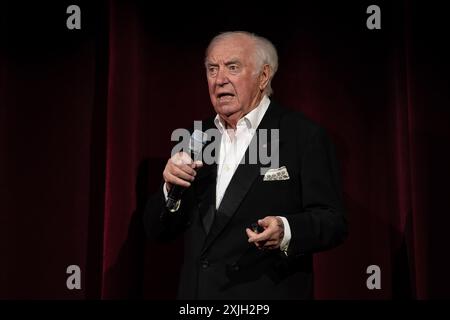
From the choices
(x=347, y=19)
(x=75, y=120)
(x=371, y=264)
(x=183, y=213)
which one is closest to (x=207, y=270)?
(x=183, y=213)

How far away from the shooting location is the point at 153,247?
2252mm

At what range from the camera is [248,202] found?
1657 millimetres

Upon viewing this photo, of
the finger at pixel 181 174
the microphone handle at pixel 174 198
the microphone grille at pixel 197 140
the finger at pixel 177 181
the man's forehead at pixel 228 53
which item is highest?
the man's forehead at pixel 228 53

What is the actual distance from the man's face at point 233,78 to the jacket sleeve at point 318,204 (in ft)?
0.84

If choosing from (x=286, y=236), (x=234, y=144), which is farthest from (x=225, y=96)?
(x=286, y=236)

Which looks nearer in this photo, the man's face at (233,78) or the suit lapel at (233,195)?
the suit lapel at (233,195)

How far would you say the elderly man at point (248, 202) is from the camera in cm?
155

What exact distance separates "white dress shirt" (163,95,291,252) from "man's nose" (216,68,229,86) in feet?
0.40

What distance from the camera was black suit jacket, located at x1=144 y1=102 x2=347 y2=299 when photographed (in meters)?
1.59

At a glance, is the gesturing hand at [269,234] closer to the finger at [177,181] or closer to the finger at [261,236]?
the finger at [261,236]

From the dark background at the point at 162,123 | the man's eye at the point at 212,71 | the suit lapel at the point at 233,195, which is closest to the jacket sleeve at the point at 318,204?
the suit lapel at the point at 233,195

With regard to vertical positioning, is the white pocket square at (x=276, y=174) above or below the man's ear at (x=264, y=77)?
below

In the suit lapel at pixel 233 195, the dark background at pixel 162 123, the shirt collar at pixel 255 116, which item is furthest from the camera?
the dark background at pixel 162 123

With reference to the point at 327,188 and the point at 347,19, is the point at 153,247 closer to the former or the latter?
the point at 327,188
